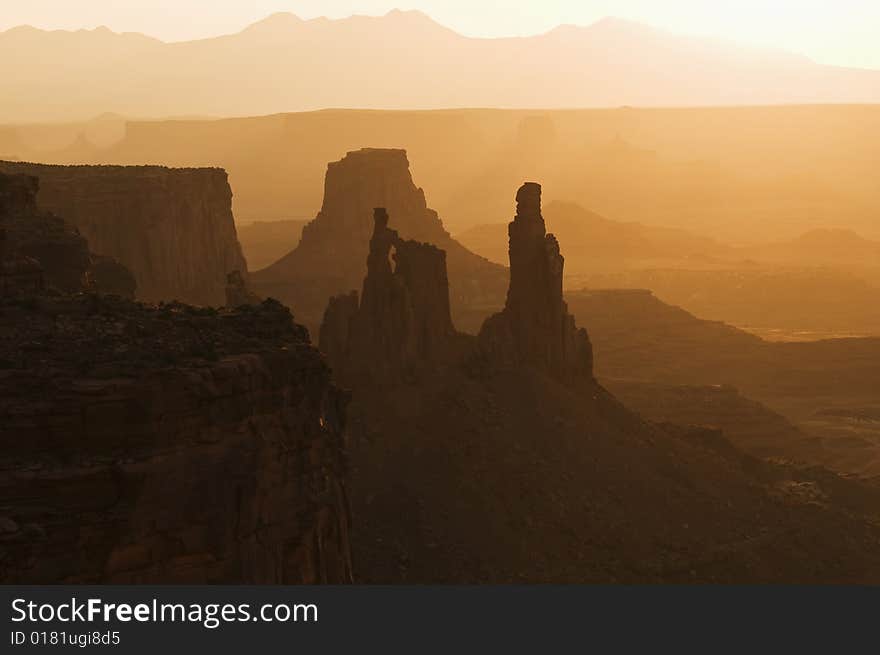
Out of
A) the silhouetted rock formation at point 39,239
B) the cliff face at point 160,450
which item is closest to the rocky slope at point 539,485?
the silhouetted rock formation at point 39,239

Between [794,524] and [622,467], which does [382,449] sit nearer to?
[622,467]

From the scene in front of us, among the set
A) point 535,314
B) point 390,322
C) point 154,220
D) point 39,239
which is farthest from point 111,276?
point 154,220

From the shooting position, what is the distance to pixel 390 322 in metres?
57.9

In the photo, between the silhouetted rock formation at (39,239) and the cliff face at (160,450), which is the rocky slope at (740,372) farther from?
the cliff face at (160,450)

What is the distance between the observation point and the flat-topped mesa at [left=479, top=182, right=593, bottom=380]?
2393 inches

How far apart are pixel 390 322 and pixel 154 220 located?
3588cm

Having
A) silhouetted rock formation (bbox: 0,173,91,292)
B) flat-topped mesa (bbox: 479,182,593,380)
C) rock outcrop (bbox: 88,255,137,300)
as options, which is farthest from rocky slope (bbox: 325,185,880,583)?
silhouetted rock formation (bbox: 0,173,91,292)

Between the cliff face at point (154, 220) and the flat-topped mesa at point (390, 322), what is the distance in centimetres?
2714

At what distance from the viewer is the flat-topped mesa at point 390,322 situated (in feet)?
188

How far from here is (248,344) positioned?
29.0 meters

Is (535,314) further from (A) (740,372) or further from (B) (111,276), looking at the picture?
(A) (740,372)

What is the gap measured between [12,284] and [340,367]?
85.0 ft

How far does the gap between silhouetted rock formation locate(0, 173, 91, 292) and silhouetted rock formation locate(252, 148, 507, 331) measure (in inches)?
2689

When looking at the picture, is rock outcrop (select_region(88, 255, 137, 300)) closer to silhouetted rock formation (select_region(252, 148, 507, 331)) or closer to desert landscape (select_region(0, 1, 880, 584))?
desert landscape (select_region(0, 1, 880, 584))
